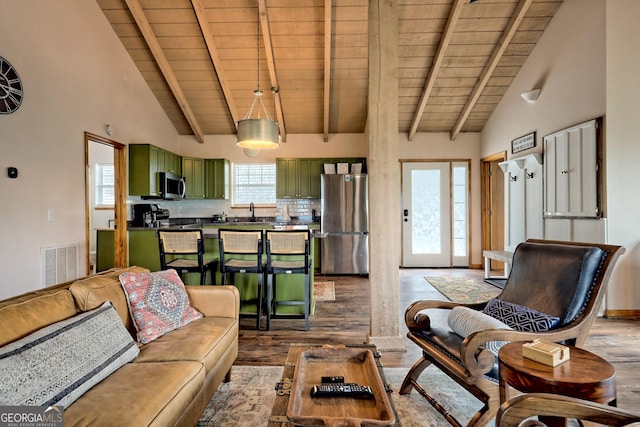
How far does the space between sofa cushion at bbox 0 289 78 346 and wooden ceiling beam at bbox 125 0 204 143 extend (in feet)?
13.3

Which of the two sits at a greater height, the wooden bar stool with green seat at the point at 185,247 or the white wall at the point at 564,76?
the white wall at the point at 564,76

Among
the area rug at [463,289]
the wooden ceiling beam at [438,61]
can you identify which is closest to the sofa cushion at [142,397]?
the area rug at [463,289]

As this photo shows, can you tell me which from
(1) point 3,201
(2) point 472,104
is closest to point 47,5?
(1) point 3,201

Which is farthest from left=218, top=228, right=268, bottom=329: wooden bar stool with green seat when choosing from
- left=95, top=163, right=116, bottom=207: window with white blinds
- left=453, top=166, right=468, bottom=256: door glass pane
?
left=95, top=163, right=116, bottom=207: window with white blinds

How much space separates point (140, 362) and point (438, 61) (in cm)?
490

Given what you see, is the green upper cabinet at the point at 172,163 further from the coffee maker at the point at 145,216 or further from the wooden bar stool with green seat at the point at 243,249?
the wooden bar stool with green seat at the point at 243,249

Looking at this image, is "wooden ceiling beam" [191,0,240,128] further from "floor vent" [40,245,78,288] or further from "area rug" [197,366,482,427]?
"area rug" [197,366,482,427]

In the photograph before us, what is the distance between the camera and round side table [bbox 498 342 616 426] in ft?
3.73

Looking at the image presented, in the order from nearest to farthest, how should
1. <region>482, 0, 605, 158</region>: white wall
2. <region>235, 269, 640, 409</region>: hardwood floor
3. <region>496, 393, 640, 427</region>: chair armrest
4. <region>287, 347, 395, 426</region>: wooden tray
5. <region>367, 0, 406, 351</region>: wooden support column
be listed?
1. <region>496, 393, 640, 427</region>: chair armrest
2. <region>287, 347, 395, 426</region>: wooden tray
3. <region>235, 269, 640, 409</region>: hardwood floor
4. <region>367, 0, 406, 351</region>: wooden support column
5. <region>482, 0, 605, 158</region>: white wall

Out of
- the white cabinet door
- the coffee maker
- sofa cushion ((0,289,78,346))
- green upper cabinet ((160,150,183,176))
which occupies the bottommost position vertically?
sofa cushion ((0,289,78,346))

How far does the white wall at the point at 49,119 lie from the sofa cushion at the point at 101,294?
7.01 feet

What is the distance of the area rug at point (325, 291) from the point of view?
4324 millimetres

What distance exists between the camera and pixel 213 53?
475 cm

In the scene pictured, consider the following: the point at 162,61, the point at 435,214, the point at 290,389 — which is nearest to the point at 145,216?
the point at 162,61
